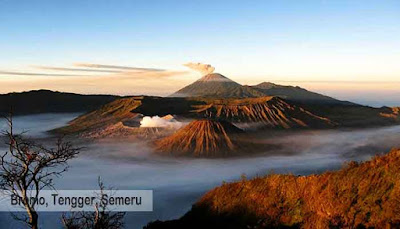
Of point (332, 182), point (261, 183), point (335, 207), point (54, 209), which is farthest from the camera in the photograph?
point (54, 209)

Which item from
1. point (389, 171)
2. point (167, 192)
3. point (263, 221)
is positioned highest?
point (389, 171)

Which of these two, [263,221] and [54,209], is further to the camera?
[54,209]

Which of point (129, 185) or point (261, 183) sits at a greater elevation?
point (261, 183)

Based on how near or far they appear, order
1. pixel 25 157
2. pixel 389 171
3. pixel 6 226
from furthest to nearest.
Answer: pixel 6 226, pixel 389 171, pixel 25 157

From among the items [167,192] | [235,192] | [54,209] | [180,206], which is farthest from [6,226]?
[235,192]

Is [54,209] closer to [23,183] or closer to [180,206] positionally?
[180,206]

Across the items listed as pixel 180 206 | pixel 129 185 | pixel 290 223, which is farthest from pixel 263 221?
pixel 129 185

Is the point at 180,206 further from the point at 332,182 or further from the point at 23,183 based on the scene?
the point at 23,183
